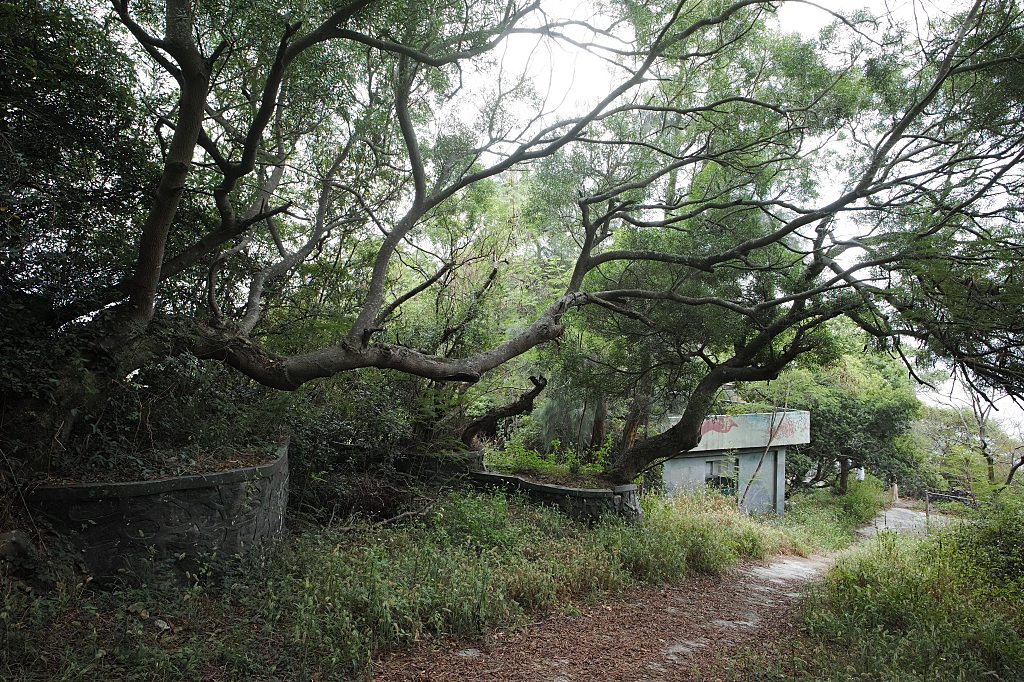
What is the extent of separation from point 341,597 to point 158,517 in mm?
1435

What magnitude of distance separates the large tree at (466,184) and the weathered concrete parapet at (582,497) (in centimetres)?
64

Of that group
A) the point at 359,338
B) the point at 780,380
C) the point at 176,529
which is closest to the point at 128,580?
the point at 176,529

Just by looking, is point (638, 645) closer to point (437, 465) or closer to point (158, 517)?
point (158, 517)

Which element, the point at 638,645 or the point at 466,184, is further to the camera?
the point at 466,184

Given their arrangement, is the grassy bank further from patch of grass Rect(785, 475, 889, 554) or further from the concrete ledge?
patch of grass Rect(785, 475, 889, 554)

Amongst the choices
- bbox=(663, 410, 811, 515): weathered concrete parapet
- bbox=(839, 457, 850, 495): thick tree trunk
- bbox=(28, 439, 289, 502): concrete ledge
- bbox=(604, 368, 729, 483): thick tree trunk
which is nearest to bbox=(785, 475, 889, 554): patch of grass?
bbox=(839, 457, 850, 495): thick tree trunk

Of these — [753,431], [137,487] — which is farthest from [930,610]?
[753,431]

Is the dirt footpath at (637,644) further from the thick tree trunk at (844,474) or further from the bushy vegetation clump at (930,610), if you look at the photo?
the thick tree trunk at (844,474)

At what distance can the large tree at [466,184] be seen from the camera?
4.69 meters

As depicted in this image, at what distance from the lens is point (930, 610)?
5.10 meters

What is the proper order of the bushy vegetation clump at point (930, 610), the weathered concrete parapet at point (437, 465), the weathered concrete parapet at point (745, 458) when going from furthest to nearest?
the weathered concrete parapet at point (745, 458), the weathered concrete parapet at point (437, 465), the bushy vegetation clump at point (930, 610)

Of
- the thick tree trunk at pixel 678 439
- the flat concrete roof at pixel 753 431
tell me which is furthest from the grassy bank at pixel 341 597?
the flat concrete roof at pixel 753 431

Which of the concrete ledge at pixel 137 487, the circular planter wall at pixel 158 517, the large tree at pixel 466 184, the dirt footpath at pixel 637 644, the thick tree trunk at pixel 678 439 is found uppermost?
the large tree at pixel 466 184

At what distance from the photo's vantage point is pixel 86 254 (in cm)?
508
